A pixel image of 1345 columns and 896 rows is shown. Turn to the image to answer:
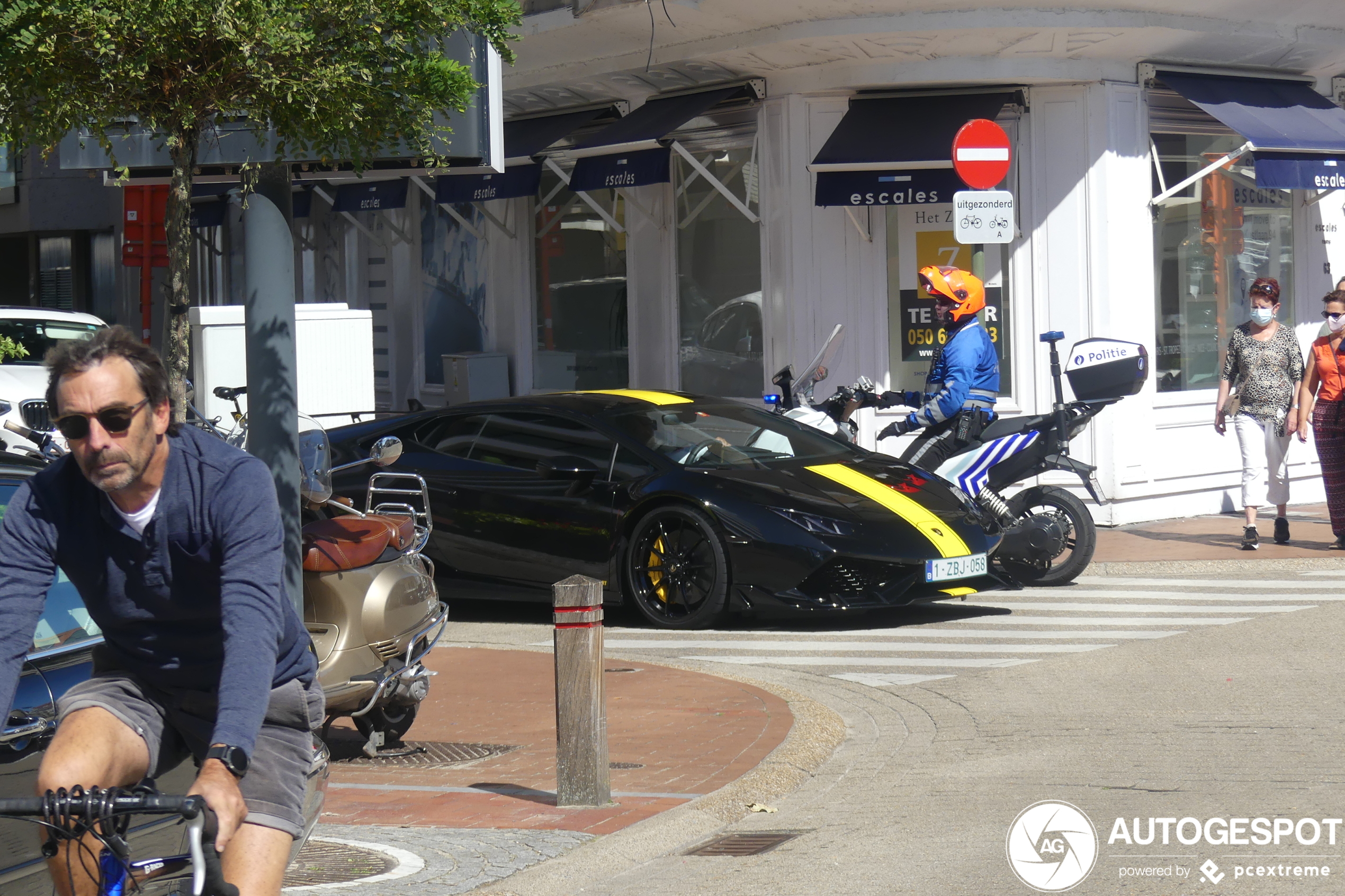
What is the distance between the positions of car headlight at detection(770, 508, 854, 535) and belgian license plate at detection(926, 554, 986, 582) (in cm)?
50

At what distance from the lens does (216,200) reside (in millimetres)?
23188

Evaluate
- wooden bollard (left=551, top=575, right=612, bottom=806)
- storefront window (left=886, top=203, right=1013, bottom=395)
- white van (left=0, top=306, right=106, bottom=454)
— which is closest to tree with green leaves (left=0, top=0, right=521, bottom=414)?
wooden bollard (left=551, top=575, right=612, bottom=806)

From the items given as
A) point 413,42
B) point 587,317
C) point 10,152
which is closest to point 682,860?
point 413,42

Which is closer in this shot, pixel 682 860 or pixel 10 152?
pixel 682 860

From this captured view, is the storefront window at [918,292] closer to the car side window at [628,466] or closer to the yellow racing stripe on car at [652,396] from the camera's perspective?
the yellow racing stripe on car at [652,396]

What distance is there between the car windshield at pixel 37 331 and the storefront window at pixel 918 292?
7.25 metres

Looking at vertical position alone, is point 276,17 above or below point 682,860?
above

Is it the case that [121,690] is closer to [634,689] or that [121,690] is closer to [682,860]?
[682,860]

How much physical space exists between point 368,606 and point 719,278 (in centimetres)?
988

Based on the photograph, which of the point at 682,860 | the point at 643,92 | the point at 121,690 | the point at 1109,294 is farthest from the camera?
the point at 643,92

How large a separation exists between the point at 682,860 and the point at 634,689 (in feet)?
8.91

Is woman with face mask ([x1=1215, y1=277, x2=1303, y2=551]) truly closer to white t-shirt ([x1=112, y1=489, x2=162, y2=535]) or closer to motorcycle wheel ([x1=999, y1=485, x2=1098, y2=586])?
motorcycle wheel ([x1=999, y1=485, x2=1098, y2=586])

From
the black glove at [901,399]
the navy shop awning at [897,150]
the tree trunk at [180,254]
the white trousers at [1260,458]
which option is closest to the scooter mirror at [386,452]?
the tree trunk at [180,254]

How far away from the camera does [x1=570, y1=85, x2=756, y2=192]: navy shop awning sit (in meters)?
15.0
